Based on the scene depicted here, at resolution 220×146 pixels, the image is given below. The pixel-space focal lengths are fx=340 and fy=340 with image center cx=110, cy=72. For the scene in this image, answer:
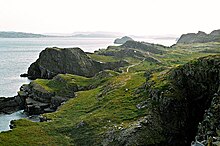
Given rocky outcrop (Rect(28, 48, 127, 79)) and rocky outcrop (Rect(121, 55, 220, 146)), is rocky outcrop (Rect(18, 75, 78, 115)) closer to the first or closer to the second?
rocky outcrop (Rect(28, 48, 127, 79))

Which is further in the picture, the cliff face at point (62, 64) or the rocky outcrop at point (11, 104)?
the cliff face at point (62, 64)

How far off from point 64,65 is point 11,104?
66823 millimetres

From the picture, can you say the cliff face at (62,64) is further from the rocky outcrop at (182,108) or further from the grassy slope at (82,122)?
the rocky outcrop at (182,108)

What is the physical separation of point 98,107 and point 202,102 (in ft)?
92.0

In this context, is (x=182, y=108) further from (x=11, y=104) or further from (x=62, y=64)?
(x=62, y=64)

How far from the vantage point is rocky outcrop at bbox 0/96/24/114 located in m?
111

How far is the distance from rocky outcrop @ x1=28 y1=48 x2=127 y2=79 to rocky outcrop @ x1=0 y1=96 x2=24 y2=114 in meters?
54.8

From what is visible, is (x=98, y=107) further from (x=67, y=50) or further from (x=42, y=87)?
(x=67, y=50)

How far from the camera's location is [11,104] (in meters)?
115

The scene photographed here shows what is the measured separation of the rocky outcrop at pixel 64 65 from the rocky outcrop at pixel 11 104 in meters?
54.8

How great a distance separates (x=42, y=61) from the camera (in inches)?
7126

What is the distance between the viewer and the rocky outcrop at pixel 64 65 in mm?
176500

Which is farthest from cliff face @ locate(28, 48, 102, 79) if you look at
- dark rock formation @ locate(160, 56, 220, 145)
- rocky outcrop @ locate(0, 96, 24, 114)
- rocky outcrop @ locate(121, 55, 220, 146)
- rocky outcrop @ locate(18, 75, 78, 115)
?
dark rock formation @ locate(160, 56, 220, 145)

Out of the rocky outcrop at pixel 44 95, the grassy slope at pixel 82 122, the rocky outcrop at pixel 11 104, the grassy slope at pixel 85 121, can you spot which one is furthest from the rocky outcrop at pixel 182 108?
the rocky outcrop at pixel 11 104
